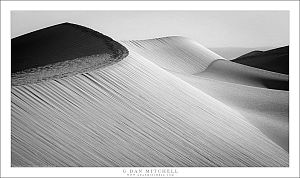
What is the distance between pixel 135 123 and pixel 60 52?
3.12 feet

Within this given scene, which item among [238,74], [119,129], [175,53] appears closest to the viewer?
[119,129]

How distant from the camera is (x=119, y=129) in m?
4.34

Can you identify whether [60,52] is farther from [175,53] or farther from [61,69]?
[175,53]

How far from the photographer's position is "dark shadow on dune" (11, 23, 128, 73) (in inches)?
175

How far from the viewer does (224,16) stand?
4535mm

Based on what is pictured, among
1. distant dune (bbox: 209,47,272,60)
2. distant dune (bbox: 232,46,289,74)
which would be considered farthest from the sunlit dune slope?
distant dune (bbox: 209,47,272,60)

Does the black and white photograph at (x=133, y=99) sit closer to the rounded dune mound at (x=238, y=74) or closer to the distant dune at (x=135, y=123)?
the distant dune at (x=135, y=123)

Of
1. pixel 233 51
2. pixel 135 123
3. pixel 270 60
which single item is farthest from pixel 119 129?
pixel 270 60

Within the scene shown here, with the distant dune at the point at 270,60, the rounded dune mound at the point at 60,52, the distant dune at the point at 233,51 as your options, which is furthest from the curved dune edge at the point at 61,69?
the distant dune at the point at 270,60

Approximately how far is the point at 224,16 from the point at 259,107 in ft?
3.61

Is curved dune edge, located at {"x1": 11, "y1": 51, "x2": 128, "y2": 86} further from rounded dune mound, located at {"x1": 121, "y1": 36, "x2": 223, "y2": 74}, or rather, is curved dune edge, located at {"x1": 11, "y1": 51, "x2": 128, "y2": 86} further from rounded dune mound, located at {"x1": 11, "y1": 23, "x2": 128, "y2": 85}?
rounded dune mound, located at {"x1": 121, "y1": 36, "x2": 223, "y2": 74}

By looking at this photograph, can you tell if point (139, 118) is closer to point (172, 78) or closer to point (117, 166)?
point (117, 166)

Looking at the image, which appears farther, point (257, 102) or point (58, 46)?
point (257, 102)

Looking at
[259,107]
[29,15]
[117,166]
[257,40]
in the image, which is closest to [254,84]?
[259,107]
